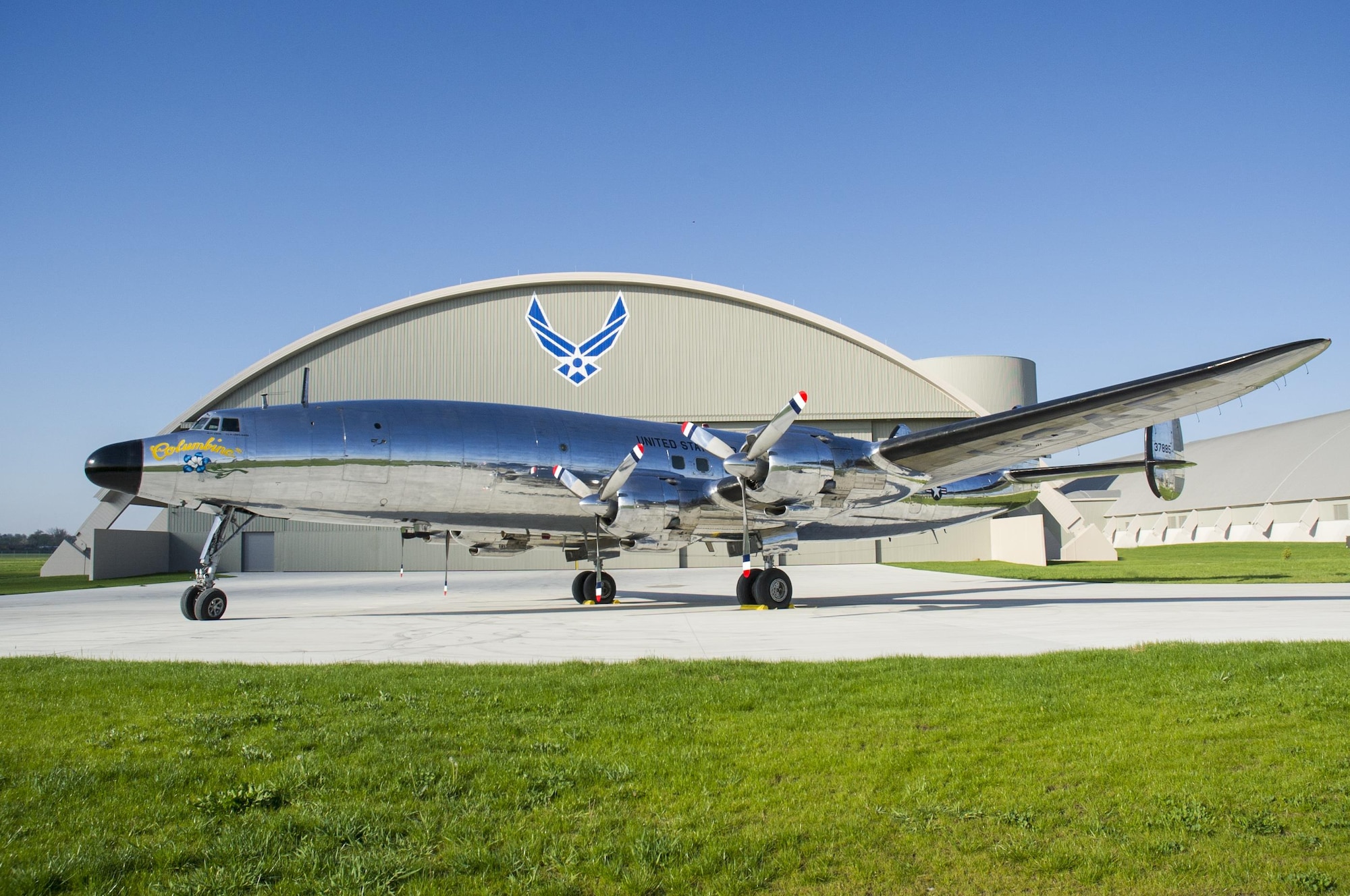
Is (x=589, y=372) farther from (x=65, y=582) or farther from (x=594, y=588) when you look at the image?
(x=65, y=582)

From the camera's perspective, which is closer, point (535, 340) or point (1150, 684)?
point (1150, 684)

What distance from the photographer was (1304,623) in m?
12.4

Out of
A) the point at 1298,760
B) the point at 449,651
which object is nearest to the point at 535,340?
the point at 449,651

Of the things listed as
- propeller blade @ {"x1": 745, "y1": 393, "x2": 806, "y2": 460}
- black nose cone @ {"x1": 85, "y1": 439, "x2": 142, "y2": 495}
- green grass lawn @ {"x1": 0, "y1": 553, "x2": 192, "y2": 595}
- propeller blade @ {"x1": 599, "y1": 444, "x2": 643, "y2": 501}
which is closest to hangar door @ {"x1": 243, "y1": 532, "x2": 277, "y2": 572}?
green grass lawn @ {"x1": 0, "y1": 553, "x2": 192, "y2": 595}

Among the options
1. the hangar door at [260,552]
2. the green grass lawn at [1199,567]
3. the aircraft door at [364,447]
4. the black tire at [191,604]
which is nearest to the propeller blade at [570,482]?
the aircraft door at [364,447]

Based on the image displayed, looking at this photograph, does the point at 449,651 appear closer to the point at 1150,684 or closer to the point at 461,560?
the point at 1150,684

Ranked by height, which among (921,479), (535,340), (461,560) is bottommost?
(461,560)

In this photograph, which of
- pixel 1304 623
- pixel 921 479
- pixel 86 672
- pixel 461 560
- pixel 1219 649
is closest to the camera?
pixel 86 672

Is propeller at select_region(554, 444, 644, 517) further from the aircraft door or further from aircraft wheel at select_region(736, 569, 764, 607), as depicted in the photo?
the aircraft door

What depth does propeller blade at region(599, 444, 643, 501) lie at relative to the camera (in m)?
17.3

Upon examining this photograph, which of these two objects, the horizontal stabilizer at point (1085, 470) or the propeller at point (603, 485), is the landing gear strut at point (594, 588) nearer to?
the propeller at point (603, 485)

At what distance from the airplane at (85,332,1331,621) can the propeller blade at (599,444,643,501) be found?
3cm

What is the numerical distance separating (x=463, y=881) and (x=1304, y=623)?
43.3ft

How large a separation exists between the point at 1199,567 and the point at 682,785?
3517 centimetres
